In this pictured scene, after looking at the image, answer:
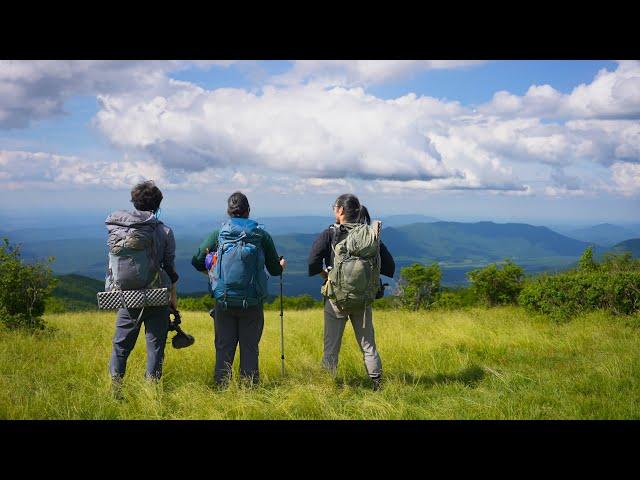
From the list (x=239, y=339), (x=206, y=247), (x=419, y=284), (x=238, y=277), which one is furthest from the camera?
(x=419, y=284)

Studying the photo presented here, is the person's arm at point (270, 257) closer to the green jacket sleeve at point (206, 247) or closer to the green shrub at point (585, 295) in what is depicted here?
the green jacket sleeve at point (206, 247)

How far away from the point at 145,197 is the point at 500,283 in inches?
447

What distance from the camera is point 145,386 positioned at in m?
4.88

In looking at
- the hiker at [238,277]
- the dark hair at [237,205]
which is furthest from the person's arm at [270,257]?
the dark hair at [237,205]

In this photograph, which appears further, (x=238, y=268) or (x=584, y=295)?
(x=584, y=295)

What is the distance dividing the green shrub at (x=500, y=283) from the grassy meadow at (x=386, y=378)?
14.4ft

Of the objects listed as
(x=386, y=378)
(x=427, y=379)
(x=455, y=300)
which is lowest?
(x=455, y=300)

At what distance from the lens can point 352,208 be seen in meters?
5.66

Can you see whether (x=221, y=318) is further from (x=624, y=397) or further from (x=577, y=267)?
(x=577, y=267)

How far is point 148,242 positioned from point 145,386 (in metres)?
1.45

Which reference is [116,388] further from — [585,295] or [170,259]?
[585,295]

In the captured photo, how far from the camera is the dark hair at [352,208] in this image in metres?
5.64

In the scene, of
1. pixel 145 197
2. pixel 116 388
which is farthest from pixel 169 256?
pixel 116 388
